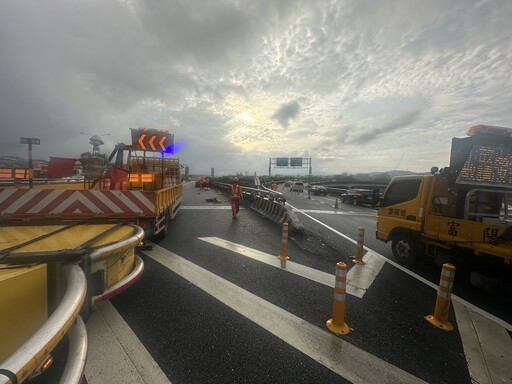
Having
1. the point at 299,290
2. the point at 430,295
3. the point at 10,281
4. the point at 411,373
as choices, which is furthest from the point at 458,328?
the point at 10,281

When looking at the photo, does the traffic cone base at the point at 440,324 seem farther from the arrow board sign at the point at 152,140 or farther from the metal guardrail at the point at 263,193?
the metal guardrail at the point at 263,193

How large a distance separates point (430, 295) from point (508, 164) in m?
3.04

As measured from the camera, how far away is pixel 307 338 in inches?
126

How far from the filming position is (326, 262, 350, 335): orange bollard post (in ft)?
10.8

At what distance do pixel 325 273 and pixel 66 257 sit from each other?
4.72 meters

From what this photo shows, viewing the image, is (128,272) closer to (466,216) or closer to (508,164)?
(466,216)

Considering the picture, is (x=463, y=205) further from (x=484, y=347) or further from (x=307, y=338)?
(x=307, y=338)

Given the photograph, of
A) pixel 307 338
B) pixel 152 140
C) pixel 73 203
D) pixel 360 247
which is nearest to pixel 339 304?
pixel 307 338

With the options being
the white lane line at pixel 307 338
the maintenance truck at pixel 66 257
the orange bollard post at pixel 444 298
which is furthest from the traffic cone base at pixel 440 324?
the maintenance truck at pixel 66 257

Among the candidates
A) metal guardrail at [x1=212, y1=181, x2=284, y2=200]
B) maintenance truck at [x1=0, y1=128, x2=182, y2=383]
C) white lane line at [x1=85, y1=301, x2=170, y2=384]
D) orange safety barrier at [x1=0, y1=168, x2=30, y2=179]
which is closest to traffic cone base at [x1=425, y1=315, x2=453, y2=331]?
white lane line at [x1=85, y1=301, x2=170, y2=384]

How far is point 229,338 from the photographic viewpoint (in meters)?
3.13

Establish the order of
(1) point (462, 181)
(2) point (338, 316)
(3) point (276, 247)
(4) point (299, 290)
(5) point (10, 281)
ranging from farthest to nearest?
(3) point (276, 247) < (1) point (462, 181) < (4) point (299, 290) < (2) point (338, 316) < (5) point (10, 281)

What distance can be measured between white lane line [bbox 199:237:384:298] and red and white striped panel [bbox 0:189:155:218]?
2.61 m

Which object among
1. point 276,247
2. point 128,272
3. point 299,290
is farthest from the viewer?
point 276,247
